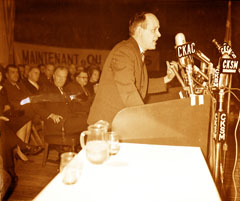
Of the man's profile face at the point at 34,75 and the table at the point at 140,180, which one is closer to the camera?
the table at the point at 140,180

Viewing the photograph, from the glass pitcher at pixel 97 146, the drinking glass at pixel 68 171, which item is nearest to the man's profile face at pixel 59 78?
the glass pitcher at pixel 97 146

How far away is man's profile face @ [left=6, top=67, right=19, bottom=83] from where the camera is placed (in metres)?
3.20

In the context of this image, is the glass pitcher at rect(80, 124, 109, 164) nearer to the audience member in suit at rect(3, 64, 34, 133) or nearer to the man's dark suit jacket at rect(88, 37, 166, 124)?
the man's dark suit jacket at rect(88, 37, 166, 124)

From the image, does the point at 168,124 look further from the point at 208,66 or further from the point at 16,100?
the point at 16,100

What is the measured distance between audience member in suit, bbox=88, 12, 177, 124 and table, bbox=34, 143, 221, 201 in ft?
1.93

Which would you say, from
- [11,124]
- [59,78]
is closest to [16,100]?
[11,124]

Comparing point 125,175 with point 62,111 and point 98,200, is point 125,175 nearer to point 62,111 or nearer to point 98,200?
point 98,200

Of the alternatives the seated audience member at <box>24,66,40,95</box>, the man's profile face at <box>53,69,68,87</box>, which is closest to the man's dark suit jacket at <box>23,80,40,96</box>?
the seated audience member at <box>24,66,40,95</box>

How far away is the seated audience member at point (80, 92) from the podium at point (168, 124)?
2173mm

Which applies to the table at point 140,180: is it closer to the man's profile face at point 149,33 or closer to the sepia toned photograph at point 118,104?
the sepia toned photograph at point 118,104

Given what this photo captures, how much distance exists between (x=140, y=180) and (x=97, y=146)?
0.74 ft

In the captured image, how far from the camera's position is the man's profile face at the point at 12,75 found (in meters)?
3.20

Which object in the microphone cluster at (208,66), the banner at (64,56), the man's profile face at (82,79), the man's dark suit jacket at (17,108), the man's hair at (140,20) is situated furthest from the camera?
the banner at (64,56)

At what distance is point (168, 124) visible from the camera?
4.76 ft
